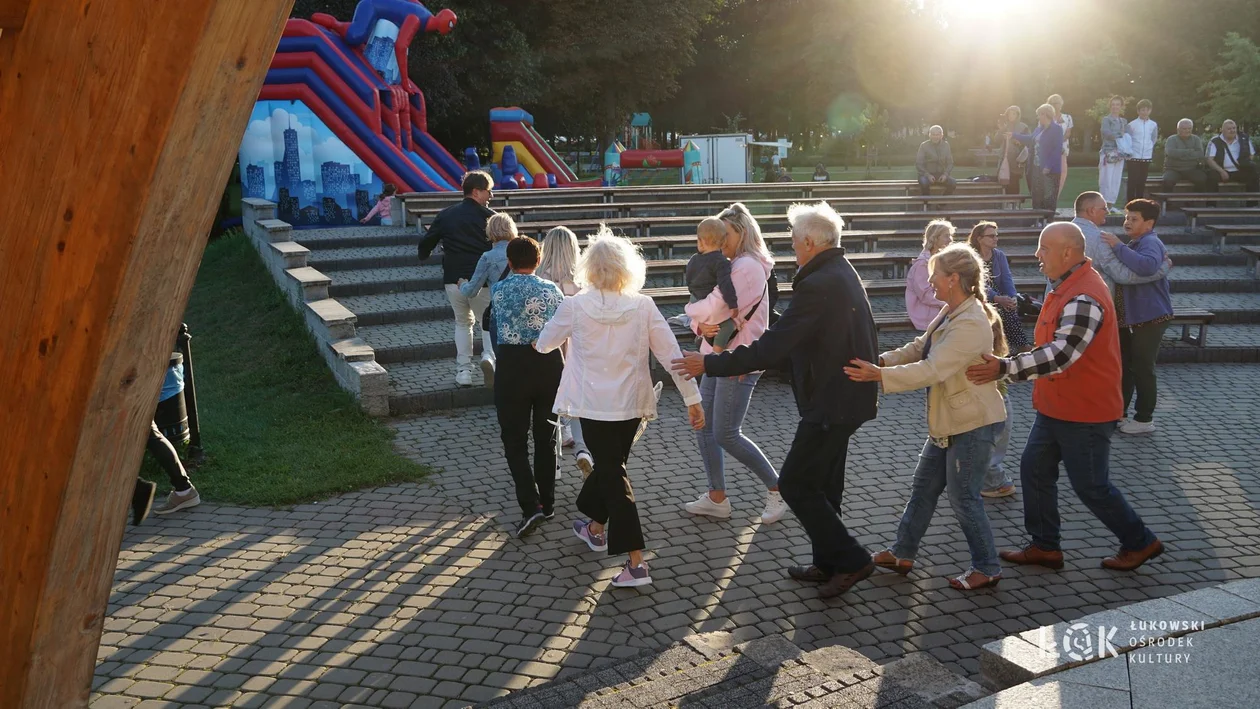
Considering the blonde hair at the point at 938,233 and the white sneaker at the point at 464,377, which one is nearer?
the blonde hair at the point at 938,233

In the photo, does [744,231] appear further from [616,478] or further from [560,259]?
[616,478]

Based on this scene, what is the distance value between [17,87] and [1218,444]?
9069 mm

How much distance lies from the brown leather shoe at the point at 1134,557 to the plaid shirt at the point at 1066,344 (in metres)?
1.17

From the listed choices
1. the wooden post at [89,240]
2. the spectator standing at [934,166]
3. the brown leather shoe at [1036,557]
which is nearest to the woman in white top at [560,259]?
the brown leather shoe at [1036,557]

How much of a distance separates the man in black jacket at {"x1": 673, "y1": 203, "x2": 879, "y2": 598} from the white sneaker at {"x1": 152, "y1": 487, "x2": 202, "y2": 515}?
3.94 m

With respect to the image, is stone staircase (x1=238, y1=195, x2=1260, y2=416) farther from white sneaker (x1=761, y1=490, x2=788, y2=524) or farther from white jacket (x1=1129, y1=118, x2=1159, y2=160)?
white sneaker (x1=761, y1=490, x2=788, y2=524)

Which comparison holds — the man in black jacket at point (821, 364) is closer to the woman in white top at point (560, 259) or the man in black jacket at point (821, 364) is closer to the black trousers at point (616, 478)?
the black trousers at point (616, 478)

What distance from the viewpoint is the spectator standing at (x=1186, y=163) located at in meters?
20.0

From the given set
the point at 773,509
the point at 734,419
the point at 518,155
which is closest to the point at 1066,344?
the point at 734,419

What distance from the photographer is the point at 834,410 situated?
220 inches

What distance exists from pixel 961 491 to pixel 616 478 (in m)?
1.88

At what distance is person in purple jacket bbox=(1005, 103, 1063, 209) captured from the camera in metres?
17.7

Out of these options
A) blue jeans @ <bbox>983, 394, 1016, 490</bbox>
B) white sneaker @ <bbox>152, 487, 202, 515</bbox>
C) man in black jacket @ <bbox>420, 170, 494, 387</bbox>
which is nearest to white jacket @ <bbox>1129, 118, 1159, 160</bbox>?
blue jeans @ <bbox>983, 394, 1016, 490</bbox>

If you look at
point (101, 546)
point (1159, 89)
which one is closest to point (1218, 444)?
point (101, 546)
